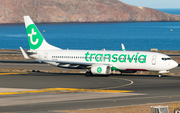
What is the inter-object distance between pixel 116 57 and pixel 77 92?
1653cm

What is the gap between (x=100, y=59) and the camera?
54.0 metres

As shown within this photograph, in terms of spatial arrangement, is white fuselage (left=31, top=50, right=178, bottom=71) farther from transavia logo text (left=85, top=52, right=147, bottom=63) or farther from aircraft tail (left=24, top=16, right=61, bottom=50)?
aircraft tail (left=24, top=16, right=61, bottom=50)

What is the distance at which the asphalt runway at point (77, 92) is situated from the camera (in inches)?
1200

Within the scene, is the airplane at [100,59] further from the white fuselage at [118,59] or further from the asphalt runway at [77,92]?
the asphalt runway at [77,92]

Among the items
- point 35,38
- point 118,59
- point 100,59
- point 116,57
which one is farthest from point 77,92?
point 35,38

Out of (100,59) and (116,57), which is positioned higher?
(116,57)

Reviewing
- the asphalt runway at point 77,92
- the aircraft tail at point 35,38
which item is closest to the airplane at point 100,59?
the aircraft tail at point 35,38

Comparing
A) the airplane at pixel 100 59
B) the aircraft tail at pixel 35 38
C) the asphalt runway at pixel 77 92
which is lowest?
the asphalt runway at pixel 77 92

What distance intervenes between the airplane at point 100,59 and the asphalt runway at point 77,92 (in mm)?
3113

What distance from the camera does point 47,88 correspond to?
41.3 m

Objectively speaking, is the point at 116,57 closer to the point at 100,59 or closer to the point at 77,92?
the point at 100,59

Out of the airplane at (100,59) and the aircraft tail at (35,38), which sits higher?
the aircraft tail at (35,38)

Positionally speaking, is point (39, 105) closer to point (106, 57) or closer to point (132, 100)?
point (132, 100)

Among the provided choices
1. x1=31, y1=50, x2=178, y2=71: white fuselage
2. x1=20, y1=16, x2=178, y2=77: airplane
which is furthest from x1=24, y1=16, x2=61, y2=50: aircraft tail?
x1=31, y1=50, x2=178, y2=71: white fuselage
